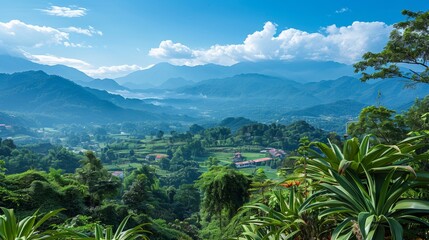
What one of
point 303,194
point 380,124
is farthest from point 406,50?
point 303,194

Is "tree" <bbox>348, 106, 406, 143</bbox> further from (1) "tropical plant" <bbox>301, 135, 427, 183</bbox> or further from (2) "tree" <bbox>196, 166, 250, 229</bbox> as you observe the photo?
(1) "tropical plant" <bbox>301, 135, 427, 183</bbox>

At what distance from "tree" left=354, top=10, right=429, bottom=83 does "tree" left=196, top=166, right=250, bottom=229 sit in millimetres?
8021

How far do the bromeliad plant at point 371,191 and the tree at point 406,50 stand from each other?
11.0 m

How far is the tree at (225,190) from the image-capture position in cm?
810

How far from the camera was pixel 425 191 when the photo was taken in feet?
8.53

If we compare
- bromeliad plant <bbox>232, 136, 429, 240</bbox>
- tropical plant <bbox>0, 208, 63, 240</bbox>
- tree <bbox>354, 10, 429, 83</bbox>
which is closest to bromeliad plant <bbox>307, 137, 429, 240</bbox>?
bromeliad plant <bbox>232, 136, 429, 240</bbox>

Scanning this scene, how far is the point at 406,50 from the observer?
11.9 m

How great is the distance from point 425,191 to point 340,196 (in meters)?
Answer: 0.85

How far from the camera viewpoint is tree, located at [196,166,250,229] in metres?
8.10

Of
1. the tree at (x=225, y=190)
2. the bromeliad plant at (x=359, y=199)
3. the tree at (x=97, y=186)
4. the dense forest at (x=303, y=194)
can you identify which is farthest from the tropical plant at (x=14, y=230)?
the tree at (x=97, y=186)

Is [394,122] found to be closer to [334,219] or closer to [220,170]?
[220,170]

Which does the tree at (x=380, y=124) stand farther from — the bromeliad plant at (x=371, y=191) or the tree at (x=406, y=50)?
the bromeliad plant at (x=371, y=191)

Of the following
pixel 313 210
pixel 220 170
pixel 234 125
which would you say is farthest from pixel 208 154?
pixel 313 210

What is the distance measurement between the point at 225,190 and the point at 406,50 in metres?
8.80
